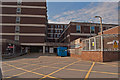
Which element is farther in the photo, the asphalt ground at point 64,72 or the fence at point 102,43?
the fence at point 102,43

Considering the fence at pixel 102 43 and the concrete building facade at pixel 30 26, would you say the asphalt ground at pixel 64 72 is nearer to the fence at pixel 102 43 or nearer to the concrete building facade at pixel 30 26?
the fence at pixel 102 43

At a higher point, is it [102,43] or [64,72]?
[102,43]

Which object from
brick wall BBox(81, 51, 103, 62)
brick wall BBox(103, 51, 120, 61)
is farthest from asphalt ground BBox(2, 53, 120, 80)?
brick wall BBox(81, 51, 103, 62)

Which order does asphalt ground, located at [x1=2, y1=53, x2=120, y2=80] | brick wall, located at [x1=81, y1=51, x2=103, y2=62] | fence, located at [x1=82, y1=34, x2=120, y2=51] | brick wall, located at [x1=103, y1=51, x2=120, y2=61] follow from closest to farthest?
asphalt ground, located at [x1=2, y1=53, x2=120, y2=80] < brick wall, located at [x1=103, y1=51, x2=120, y2=61] < brick wall, located at [x1=81, y1=51, x2=103, y2=62] < fence, located at [x1=82, y1=34, x2=120, y2=51]

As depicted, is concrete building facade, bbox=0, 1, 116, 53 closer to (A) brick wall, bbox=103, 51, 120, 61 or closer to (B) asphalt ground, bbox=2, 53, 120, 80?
(A) brick wall, bbox=103, 51, 120, 61

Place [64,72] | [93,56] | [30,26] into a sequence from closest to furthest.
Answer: [64,72] → [93,56] → [30,26]

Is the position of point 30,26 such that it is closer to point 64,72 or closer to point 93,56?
point 93,56

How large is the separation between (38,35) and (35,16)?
768cm

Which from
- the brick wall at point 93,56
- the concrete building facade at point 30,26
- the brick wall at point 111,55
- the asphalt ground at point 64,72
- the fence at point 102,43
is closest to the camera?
the asphalt ground at point 64,72

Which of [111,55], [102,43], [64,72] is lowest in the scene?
[64,72]

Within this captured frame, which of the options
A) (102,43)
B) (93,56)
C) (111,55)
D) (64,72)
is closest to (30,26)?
(93,56)

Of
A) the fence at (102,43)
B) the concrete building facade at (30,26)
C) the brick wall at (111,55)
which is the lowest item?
the brick wall at (111,55)

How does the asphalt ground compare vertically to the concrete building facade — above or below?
below

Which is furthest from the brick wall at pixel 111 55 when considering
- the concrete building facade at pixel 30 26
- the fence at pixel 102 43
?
the concrete building facade at pixel 30 26
